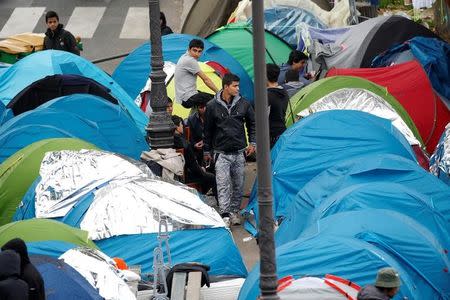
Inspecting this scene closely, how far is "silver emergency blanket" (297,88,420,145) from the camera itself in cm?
1898

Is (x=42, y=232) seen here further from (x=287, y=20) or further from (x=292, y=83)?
(x=287, y=20)

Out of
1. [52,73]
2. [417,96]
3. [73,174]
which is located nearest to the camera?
[73,174]

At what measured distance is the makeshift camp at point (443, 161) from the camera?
665 inches

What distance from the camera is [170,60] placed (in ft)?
75.5

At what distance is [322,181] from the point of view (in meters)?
15.9

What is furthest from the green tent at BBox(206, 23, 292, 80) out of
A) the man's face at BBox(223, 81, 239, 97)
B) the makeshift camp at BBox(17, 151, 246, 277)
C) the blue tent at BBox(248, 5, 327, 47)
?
the makeshift camp at BBox(17, 151, 246, 277)

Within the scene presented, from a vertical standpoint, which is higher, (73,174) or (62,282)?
(73,174)

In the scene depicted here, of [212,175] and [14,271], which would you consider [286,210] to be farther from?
[14,271]

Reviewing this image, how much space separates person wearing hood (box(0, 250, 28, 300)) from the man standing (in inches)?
239

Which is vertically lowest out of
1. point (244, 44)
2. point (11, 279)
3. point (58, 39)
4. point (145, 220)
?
point (145, 220)

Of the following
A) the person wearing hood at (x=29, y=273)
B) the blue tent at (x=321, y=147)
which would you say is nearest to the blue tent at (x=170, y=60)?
the blue tent at (x=321, y=147)

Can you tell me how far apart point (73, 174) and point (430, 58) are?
24.0 ft

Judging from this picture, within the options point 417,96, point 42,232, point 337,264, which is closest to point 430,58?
point 417,96

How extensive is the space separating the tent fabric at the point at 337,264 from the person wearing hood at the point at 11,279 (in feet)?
7.02
